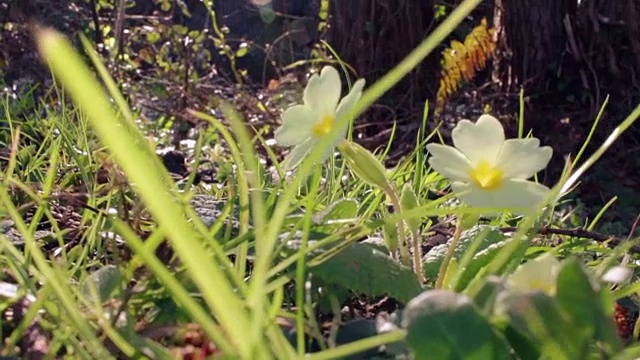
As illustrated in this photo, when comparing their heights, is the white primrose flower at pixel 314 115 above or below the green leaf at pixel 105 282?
above

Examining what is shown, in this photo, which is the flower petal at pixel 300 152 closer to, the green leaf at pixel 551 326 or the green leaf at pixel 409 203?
the green leaf at pixel 409 203

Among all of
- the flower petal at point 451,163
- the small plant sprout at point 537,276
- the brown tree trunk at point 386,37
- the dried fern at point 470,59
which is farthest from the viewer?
the brown tree trunk at point 386,37

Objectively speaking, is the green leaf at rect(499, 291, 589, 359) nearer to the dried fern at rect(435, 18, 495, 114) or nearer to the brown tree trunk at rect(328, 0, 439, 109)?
the dried fern at rect(435, 18, 495, 114)

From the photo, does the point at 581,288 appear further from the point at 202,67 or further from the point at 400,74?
the point at 202,67

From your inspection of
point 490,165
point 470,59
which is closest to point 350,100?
point 490,165

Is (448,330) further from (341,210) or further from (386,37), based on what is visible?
(386,37)

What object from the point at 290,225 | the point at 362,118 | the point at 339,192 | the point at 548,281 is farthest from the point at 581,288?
the point at 362,118

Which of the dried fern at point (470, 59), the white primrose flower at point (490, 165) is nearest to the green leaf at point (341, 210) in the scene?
the white primrose flower at point (490, 165)
